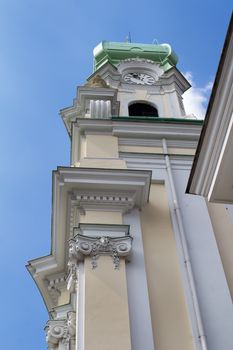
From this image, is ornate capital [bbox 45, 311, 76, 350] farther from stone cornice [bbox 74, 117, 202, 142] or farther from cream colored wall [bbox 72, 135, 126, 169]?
stone cornice [bbox 74, 117, 202, 142]

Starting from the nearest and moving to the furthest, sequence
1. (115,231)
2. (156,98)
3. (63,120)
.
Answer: (115,231), (63,120), (156,98)

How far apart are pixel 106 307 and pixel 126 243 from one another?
1.37 meters

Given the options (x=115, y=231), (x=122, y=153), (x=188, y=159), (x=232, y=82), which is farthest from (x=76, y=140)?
(x=232, y=82)

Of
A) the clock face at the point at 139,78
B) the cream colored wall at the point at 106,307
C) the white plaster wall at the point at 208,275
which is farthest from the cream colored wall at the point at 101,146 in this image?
the clock face at the point at 139,78

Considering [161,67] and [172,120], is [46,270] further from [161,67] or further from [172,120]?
[161,67]

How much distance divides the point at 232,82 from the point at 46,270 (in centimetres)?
738

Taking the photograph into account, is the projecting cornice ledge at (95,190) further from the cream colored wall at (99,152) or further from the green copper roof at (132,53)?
the green copper roof at (132,53)

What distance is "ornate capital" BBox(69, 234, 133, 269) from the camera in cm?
993

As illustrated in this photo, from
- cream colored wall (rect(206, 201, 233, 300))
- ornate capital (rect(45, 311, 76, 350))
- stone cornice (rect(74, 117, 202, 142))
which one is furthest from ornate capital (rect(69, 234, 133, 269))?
stone cornice (rect(74, 117, 202, 142))

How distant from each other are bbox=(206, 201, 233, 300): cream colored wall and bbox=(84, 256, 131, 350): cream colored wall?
182 cm

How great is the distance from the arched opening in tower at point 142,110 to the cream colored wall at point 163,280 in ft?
20.7

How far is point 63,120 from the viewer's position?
1745cm

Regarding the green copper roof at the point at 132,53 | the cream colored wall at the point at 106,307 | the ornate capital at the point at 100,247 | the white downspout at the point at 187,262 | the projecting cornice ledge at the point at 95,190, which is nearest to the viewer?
the cream colored wall at the point at 106,307

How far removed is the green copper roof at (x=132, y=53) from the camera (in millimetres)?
21734
